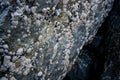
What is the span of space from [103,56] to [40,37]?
116cm

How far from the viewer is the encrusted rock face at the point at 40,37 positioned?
2.53 metres

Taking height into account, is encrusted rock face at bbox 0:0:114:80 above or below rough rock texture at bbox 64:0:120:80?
above

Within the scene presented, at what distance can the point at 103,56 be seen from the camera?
3498mm

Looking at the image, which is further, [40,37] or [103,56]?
[103,56]

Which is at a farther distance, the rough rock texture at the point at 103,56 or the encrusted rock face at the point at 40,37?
the rough rock texture at the point at 103,56

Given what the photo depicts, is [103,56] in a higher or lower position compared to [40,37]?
lower

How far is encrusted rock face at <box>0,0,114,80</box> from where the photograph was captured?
2.53 m

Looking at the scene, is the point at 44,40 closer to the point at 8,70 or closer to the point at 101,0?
the point at 8,70

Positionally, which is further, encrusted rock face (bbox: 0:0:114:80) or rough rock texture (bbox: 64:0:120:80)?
rough rock texture (bbox: 64:0:120:80)

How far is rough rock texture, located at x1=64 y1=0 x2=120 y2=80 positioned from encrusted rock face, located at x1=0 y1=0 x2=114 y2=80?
0.43 m

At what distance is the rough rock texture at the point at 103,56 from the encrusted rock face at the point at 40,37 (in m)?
0.43

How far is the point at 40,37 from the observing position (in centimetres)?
273

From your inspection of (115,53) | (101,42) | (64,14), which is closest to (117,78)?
(115,53)

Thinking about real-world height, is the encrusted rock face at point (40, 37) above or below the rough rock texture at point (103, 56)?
above
